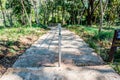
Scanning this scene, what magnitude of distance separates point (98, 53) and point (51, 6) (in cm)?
4953

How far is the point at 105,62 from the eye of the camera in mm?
7812

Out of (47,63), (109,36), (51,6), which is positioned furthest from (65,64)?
(51,6)

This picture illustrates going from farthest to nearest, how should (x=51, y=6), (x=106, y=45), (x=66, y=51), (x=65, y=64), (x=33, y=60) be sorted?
(x=51, y=6), (x=106, y=45), (x=66, y=51), (x=33, y=60), (x=65, y=64)

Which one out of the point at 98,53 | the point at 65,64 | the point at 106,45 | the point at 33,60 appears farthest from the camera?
the point at 106,45

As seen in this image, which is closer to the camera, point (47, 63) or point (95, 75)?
point (95, 75)

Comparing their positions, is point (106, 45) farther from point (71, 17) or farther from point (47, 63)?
point (71, 17)

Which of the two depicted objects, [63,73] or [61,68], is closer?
[63,73]

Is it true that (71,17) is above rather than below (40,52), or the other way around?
below

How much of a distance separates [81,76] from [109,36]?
22.9 feet

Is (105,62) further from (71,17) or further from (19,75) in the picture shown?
(71,17)

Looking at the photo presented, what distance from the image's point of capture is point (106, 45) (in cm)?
1081

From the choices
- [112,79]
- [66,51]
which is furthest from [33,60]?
[112,79]

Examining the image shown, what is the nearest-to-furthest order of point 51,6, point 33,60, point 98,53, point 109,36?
point 33,60 < point 98,53 < point 109,36 < point 51,6

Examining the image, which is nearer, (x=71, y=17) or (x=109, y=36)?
(x=109, y=36)
